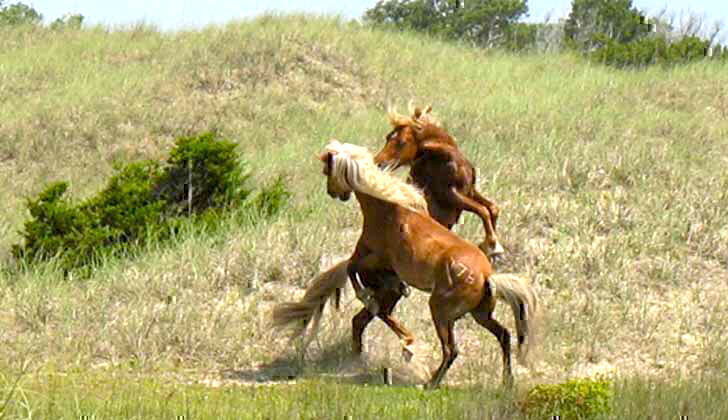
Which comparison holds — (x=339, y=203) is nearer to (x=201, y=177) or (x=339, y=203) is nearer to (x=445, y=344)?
(x=201, y=177)

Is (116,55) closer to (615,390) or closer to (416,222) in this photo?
(416,222)

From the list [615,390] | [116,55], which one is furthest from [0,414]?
[116,55]

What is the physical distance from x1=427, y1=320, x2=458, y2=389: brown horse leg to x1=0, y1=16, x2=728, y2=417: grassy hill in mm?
278

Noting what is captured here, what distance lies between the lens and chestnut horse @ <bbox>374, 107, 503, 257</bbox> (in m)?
8.47

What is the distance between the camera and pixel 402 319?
10.2 metres

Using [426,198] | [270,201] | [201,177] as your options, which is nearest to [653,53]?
[270,201]

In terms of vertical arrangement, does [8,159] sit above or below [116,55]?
below

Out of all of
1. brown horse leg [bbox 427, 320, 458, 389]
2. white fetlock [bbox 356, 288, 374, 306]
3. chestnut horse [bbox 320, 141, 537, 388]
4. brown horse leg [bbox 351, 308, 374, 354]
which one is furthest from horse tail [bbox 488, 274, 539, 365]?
brown horse leg [bbox 351, 308, 374, 354]

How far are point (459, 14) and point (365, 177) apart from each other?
34455 millimetres

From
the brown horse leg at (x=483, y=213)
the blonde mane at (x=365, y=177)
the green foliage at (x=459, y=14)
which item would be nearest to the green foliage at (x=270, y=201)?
the brown horse leg at (x=483, y=213)

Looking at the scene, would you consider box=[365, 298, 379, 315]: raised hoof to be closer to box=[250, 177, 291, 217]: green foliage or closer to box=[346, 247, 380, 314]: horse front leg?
box=[346, 247, 380, 314]: horse front leg

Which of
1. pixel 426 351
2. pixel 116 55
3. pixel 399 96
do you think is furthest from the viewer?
pixel 116 55

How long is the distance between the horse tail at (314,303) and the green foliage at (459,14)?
29.4 metres

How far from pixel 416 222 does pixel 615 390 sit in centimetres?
179
